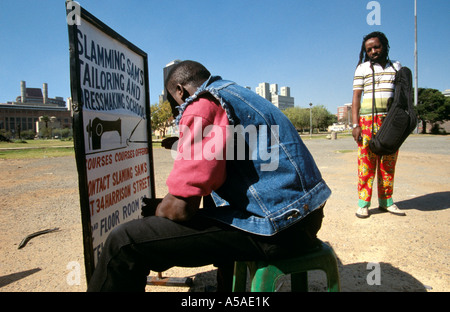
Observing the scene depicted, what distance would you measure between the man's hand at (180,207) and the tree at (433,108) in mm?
49283

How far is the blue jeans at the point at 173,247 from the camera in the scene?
121 cm

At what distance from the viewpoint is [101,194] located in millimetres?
1799

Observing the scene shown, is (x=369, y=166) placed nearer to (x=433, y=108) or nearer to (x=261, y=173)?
(x=261, y=173)

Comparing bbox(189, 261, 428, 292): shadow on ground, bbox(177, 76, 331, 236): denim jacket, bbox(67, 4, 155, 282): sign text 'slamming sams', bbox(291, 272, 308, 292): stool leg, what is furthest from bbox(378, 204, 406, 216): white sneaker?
bbox(67, 4, 155, 282): sign text 'slamming sams'

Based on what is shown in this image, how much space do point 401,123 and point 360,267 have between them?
1.74 meters

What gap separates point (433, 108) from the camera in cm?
4328

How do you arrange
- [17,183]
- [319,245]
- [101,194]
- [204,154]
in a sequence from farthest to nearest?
[17,183] < [101,194] < [319,245] < [204,154]

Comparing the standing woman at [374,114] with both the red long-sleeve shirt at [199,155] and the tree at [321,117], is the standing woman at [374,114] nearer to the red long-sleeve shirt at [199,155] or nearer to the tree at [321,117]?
the red long-sleeve shirt at [199,155]

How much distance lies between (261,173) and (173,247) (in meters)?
0.50

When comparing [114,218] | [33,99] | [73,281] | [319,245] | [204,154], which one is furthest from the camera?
[33,99]

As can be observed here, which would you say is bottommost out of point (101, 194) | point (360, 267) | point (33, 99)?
point (360, 267)

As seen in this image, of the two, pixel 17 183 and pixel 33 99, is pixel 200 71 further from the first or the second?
pixel 33 99
